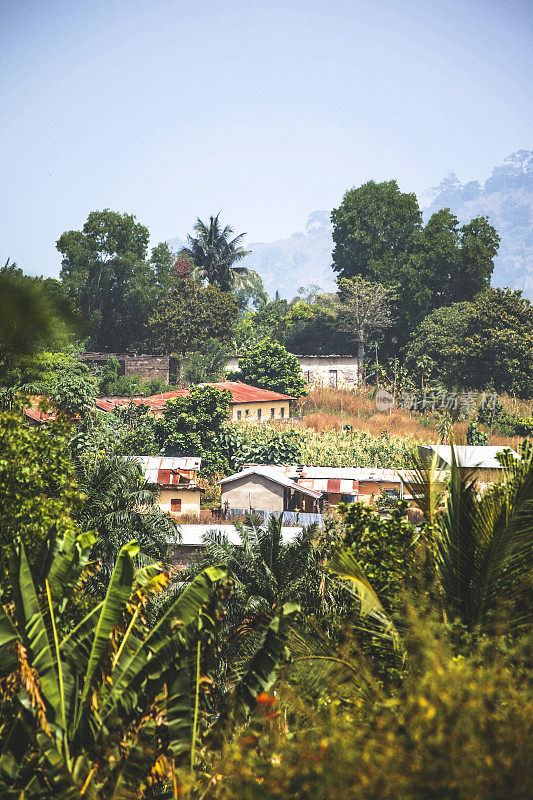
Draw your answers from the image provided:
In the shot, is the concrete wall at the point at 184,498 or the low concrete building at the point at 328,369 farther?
the low concrete building at the point at 328,369

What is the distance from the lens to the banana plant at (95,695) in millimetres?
6395

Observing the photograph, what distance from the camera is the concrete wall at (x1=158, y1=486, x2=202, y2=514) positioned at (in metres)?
28.1

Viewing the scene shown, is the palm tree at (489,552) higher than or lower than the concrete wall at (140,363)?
lower

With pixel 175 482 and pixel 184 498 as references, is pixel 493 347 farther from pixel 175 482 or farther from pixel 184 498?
pixel 184 498

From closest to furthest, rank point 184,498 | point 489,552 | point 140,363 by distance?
1. point 489,552
2. point 184,498
3. point 140,363

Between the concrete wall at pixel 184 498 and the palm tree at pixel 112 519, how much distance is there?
31.4ft

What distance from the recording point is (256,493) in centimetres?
2859

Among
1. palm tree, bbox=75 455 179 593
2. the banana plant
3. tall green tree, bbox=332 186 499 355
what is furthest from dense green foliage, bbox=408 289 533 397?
the banana plant

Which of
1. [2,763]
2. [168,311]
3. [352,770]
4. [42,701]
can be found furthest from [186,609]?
[168,311]

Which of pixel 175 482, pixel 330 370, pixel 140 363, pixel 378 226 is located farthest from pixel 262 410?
pixel 378 226

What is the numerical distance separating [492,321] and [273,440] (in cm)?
2148

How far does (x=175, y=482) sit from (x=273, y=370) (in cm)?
2243

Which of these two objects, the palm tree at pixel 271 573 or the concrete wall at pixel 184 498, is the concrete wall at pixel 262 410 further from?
the palm tree at pixel 271 573

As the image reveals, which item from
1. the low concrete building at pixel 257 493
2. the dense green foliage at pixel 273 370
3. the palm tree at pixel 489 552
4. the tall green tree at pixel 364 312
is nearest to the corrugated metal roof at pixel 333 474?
the low concrete building at pixel 257 493
